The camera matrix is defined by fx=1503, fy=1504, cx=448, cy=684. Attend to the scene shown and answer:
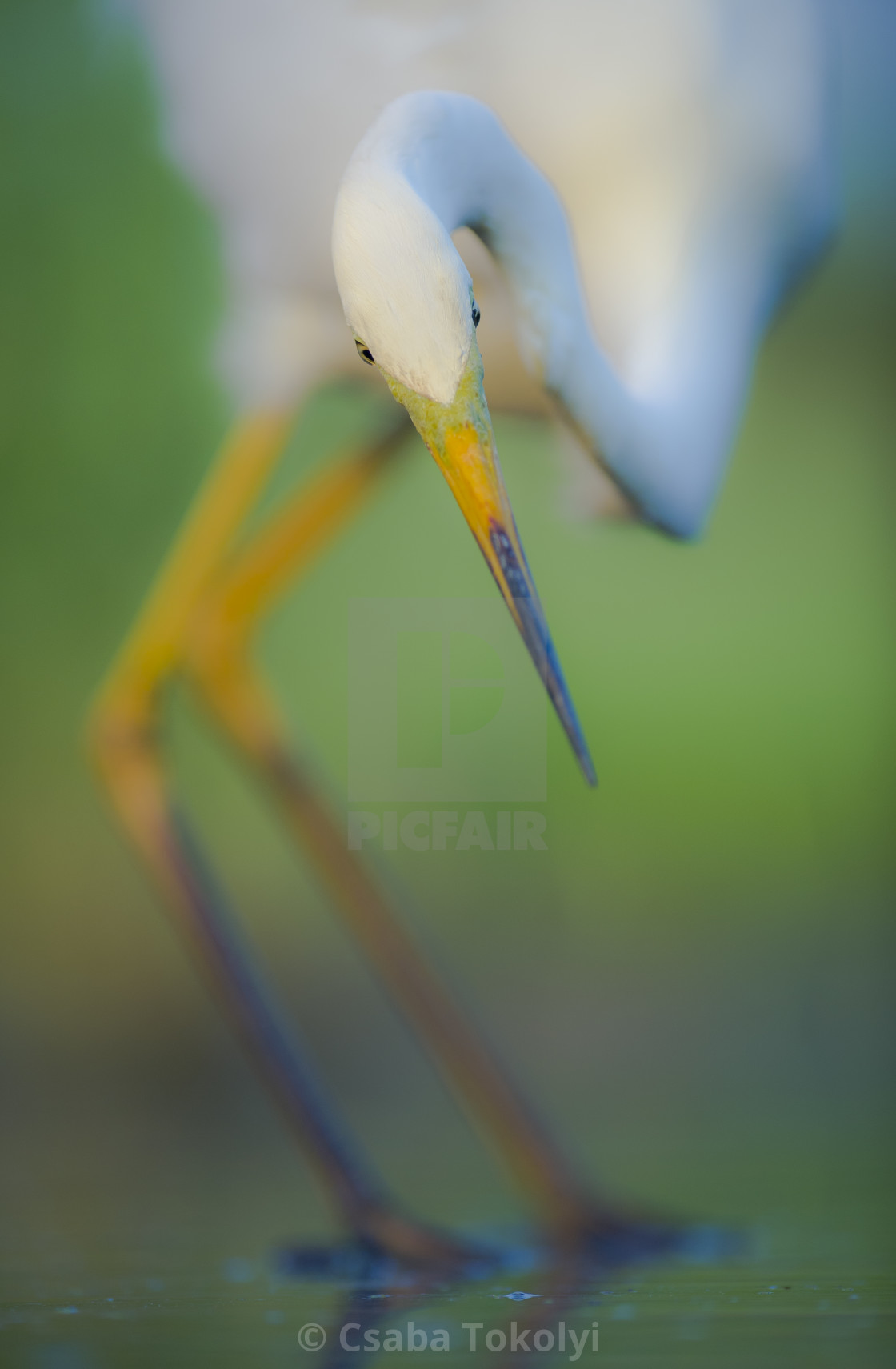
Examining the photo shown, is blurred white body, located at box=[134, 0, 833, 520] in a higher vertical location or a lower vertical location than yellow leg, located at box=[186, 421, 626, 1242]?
higher

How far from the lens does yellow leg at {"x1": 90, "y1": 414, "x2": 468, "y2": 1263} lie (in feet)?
3.34

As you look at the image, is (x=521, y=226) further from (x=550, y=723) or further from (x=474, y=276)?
(x=550, y=723)

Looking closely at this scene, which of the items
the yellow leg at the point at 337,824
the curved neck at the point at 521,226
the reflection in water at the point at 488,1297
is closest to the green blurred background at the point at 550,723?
the yellow leg at the point at 337,824

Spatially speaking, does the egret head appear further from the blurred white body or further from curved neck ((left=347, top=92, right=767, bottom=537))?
the blurred white body

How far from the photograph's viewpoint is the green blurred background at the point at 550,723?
193 cm

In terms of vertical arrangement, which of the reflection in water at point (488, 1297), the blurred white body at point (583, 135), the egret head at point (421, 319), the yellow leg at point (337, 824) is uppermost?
the blurred white body at point (583, 135)

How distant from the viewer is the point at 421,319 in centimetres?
68

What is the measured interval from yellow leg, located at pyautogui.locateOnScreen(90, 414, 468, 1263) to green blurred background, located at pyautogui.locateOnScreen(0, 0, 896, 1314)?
60 centimetres

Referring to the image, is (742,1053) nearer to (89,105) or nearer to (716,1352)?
(716,1352)

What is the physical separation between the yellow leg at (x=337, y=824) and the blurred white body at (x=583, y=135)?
15 cm

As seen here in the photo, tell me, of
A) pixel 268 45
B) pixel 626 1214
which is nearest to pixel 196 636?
pixel 268 45

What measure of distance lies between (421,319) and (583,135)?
52 cm

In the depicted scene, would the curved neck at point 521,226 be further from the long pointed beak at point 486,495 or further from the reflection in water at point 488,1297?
the reflection in water at point 488,1297

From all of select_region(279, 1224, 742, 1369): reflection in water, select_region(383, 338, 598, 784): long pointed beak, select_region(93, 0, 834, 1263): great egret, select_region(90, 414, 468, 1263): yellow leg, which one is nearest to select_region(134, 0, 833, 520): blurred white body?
select_region(93, 0, 834, 1263): great egret
